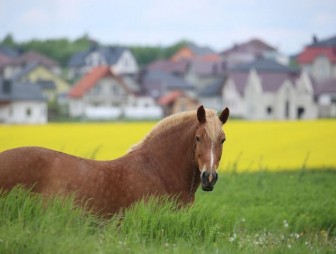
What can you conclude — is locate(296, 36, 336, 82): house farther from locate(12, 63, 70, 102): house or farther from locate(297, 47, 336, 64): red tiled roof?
locate(12, 63, 70, 102): house

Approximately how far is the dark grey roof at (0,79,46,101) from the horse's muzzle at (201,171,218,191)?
2877 centimetres

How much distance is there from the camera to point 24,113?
112ft

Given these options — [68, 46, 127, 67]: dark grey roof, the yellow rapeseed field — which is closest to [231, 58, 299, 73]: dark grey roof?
the yellow rapeseed field

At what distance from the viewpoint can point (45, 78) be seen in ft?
219

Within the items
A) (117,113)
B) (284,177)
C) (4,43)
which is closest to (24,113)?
(117,113)

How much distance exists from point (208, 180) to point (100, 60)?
266ft

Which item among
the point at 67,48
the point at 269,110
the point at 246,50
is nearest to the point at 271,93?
the point at 269,110

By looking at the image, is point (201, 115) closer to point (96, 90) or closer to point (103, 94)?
point (96, 90)

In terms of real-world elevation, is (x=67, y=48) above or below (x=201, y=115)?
above

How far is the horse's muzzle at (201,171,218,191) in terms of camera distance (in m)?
6.12

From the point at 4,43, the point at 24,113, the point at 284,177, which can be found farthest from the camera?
the point at 4,43

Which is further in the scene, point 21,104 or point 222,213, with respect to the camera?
point 21,104

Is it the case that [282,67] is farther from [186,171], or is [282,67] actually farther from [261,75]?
[186,171]

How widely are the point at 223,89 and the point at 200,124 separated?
51672 mm
